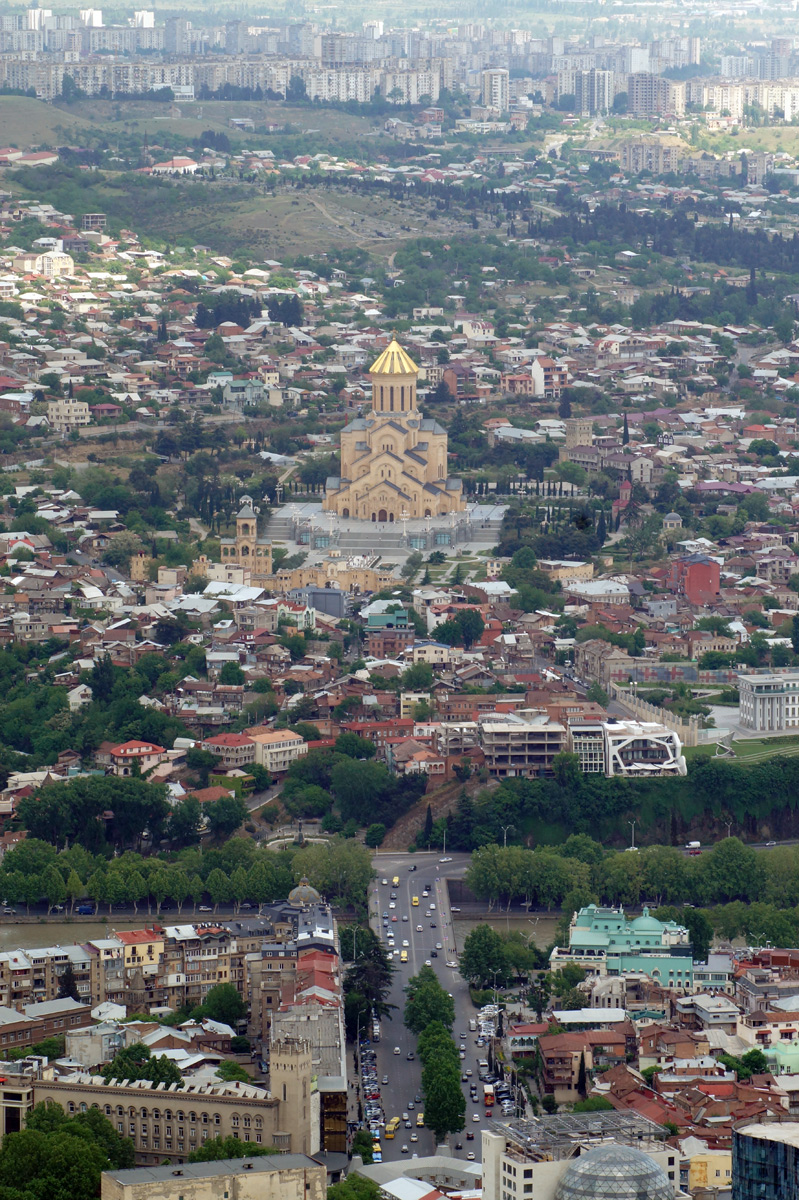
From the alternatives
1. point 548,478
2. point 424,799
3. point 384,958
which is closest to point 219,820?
point 424,799

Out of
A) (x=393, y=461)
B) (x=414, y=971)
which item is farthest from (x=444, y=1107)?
(x=393, y=461)

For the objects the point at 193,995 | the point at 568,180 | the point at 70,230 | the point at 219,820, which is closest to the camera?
the point at 193,995

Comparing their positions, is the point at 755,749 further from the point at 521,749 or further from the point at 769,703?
Result: the point at 521,749

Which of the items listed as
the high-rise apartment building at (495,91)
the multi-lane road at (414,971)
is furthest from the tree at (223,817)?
the high-rise apartment building at (495,91)

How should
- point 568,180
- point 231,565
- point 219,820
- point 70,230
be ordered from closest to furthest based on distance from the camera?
point 219,820 → point 231,565 → point 70,230 → point 568,180

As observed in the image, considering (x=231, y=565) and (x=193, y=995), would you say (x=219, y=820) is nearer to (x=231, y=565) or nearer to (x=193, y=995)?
(x=193, y=995)

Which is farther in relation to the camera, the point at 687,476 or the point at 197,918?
the point at 687,476

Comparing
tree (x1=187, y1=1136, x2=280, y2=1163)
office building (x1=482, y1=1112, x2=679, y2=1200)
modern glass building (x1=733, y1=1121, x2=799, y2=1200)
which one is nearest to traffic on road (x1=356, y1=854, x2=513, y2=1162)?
tree (x1=187, y1=1136, x2=280, y2=1163)

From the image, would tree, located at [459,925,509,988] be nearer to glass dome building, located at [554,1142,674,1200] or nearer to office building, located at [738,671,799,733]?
glass dome building, located at [554,1142,674,1200]

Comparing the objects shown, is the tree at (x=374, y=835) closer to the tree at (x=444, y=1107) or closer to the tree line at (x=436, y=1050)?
the tree line at (x=436, y=1050)
